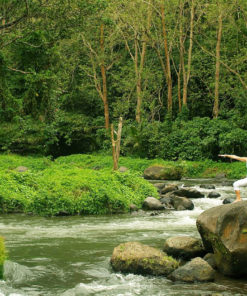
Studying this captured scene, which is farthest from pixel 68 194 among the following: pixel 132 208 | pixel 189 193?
pixel 189 193

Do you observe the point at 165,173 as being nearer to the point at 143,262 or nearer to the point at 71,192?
the point at 71,192

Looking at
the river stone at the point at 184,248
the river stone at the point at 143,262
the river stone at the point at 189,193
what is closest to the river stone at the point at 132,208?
the river stone at the point at 189,193

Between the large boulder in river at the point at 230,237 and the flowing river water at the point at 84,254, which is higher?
the large boulder in river at the point at 230,237

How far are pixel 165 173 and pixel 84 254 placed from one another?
Answer: 639 inches

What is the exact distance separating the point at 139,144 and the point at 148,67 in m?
8.42

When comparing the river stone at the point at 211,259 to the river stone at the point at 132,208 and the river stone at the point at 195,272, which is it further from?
the river stone at the point at 132,208

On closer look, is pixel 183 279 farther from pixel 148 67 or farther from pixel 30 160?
pixel 148 67

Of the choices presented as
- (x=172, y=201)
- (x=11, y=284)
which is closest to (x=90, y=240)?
(x=11, y=284)

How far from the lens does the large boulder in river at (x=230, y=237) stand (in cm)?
884

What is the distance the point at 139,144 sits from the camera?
3341 cm

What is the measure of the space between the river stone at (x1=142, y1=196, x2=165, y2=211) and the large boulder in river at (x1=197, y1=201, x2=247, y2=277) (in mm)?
7190

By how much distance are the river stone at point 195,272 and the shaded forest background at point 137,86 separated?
20.7 m

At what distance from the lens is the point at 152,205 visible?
55.5 ft

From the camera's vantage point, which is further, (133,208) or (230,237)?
(133,208)
